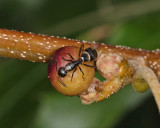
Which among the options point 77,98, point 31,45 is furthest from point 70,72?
point 77,98

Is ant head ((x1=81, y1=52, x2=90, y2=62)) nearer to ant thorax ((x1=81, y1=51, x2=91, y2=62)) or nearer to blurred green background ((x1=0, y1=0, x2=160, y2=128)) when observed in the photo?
ant thorax ((x1=81, y1=51, x2=91, y2=62))

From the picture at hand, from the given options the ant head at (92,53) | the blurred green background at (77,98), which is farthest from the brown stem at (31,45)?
the blurred green background at (77,98)

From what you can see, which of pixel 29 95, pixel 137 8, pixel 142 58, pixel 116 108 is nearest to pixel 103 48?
pixel 142 58

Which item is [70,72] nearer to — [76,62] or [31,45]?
[76,62]

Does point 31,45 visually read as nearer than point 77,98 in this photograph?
Yes

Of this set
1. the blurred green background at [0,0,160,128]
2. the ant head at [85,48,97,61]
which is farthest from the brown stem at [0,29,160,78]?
the blurred green background at [0,0,160,128]

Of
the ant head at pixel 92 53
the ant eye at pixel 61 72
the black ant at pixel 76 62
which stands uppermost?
the ant head at pixel 92 53

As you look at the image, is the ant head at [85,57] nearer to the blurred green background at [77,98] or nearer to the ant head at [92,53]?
the ant head at [92,53]

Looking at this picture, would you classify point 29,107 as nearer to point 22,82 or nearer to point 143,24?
point 22,82

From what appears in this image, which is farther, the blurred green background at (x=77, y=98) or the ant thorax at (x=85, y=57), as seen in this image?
the blurred green background at (x=77, y=98)
